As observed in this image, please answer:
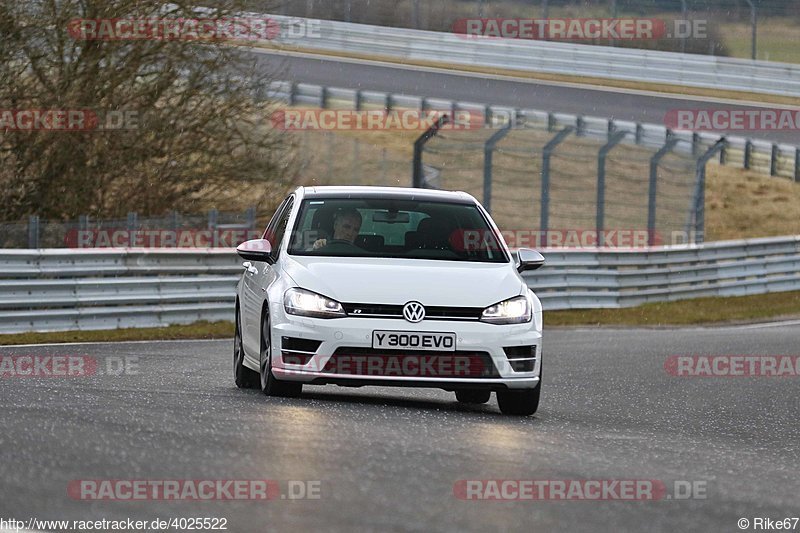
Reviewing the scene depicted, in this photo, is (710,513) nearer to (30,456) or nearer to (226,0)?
(30,456)

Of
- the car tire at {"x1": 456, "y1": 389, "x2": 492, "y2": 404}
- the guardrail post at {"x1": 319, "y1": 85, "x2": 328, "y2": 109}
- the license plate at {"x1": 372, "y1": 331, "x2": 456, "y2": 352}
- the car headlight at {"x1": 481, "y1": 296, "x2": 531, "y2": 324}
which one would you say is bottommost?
the guardrail post at {"x1": 319, "y1": 85, "x2": 328, "y2": 109}

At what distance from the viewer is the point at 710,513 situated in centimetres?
650

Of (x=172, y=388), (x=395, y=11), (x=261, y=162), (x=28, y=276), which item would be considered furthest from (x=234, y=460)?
(x=395, y=11)

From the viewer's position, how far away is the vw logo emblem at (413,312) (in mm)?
10016

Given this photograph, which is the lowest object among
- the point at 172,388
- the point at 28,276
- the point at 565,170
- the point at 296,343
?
the point at 565,170

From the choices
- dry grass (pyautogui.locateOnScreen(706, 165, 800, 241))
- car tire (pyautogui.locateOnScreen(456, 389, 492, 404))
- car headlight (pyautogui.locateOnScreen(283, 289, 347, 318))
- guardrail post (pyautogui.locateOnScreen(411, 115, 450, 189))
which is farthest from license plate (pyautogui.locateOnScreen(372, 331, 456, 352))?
dry grass (pyautogui.locateOnScreen(706, 165, 800, 241))

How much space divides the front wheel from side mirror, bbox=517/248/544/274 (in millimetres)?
872

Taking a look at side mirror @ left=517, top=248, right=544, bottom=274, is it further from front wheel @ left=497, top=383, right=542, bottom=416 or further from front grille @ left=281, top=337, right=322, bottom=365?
front grille @ left=281, top=337, right=322, bottom=365

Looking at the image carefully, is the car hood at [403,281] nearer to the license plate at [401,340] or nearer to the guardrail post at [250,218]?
the license plate at [401,340]

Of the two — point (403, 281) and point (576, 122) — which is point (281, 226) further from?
point (576, 122)

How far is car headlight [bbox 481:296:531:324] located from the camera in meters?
10.2

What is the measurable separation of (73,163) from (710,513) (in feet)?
65.6

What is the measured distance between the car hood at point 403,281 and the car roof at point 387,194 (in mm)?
815

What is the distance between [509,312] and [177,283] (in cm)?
1075
